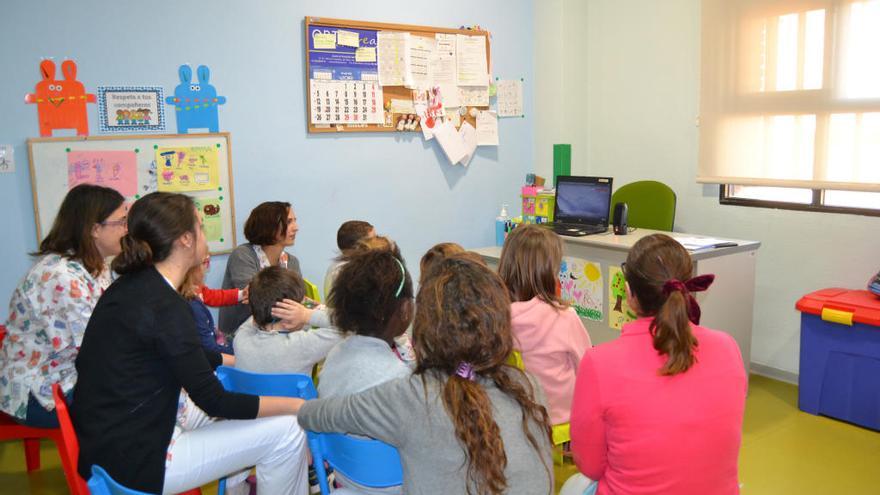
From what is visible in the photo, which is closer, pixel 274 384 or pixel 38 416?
pixel 274 384

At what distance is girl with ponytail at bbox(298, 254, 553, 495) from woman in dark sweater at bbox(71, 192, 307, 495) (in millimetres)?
553

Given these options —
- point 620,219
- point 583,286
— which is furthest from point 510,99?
point 583,286

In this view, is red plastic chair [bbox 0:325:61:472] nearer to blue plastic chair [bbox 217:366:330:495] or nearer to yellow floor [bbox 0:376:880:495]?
yellow floor [bbox 0:376:880:495]

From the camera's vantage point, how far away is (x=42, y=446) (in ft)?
10.7

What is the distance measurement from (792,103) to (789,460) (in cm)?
184

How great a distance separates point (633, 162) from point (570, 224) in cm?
92

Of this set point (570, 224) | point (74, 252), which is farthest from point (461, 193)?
point (74, 252)

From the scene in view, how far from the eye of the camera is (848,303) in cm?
323

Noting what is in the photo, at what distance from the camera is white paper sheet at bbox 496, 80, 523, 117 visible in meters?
4.78

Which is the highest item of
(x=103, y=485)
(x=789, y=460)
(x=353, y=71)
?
(x=353, y=71)

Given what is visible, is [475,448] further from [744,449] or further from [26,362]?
[744,449]

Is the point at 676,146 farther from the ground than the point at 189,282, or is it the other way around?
the point at 676,146

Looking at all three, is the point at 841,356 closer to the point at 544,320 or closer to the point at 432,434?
the point at 544,320

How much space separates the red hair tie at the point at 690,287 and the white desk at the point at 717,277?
1561 millimetres
